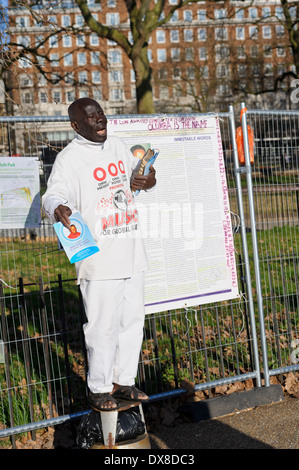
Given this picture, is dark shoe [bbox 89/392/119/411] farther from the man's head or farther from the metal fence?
the man's head

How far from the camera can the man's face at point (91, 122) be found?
3.86 meters

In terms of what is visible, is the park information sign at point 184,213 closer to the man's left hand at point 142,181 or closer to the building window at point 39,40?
the man's left hand at point 142,181

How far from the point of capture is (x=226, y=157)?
5434mm

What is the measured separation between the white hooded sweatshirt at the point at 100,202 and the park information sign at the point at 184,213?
2.88 ft

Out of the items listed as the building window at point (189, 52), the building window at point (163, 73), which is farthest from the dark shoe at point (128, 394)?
the building window at point (163, 73)

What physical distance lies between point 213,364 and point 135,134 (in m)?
2.39

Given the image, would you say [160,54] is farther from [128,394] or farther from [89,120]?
[128,394]

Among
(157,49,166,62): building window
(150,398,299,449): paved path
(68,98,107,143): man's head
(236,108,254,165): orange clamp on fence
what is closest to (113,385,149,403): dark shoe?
(150,398,299,449): paved path
